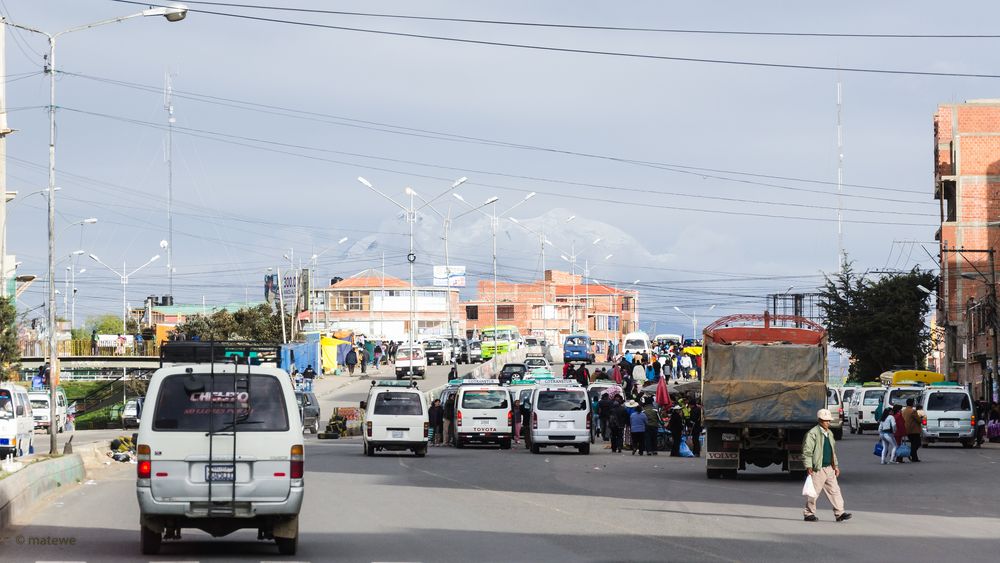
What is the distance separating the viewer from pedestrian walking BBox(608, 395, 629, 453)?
4162 centimetres

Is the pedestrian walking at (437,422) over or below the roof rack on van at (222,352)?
below

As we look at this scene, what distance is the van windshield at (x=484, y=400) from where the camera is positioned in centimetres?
4362

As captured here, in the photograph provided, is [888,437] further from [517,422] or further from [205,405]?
[205,405]

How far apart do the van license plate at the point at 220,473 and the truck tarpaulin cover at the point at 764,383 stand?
51.5 ft

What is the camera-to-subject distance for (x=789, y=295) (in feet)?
400

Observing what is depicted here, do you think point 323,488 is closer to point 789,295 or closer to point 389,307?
point 789,295

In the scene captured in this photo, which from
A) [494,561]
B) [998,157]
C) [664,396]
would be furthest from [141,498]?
[998,157]

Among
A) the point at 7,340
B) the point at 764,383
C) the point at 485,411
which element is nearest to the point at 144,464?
the point at 764,383

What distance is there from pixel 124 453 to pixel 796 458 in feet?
53.1

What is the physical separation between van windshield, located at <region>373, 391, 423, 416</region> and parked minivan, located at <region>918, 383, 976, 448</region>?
688 inches

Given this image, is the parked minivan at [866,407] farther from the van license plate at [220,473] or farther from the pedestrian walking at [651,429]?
the van license plate at [220,473]

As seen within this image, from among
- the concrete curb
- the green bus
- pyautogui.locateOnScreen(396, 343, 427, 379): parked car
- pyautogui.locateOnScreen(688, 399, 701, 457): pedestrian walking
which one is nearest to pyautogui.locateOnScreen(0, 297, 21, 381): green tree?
pyautogui.locateOnScreen(396, 343, 427, 379): parked car

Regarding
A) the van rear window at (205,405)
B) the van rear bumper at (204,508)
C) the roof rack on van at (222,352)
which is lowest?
the van rear bumper at (204,508)

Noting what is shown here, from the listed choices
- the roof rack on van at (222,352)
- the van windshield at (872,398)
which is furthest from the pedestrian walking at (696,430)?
the van windshield at (872,398)
